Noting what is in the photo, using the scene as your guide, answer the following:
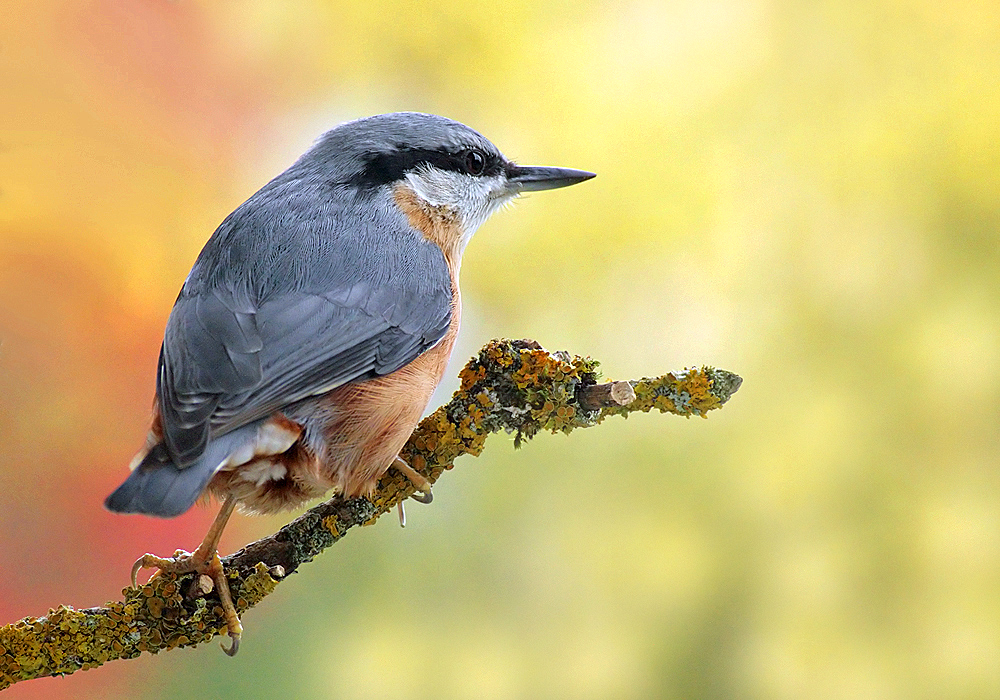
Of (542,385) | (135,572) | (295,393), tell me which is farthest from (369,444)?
(135,572)

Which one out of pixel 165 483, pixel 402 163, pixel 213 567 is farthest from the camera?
pixel 402 163

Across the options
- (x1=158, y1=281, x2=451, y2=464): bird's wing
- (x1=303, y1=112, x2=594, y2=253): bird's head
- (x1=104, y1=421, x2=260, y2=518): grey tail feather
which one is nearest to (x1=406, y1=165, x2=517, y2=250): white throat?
(x1=303, y1=112, x2=594, y2=253): bird's head

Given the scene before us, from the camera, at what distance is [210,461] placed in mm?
997

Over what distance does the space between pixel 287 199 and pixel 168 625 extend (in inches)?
23.2

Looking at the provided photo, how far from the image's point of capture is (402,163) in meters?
1.42

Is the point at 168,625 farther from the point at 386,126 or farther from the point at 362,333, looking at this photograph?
the point at 386,126

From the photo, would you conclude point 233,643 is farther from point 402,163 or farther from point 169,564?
point 402,163

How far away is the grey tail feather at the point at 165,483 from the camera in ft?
3.00

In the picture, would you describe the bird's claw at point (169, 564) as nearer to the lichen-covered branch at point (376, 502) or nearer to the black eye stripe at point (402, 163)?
the lichen-covered branch at point (376, 502)

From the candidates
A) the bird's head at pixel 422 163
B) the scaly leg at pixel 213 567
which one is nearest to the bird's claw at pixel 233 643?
the scaly leg at pixel 213 567

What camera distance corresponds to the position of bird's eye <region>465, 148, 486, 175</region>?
58.1 inches

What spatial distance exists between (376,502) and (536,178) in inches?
24.1

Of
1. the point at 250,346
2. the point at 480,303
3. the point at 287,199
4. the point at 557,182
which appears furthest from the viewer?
the point at 480,303

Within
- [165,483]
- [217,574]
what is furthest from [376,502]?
[165,483]
